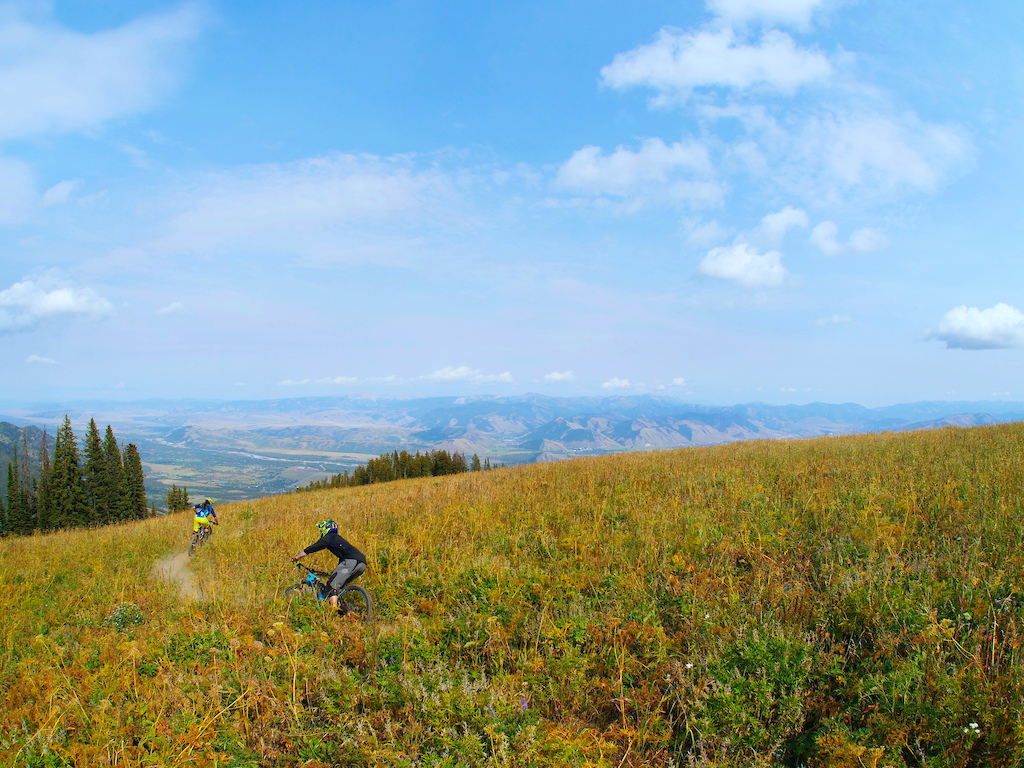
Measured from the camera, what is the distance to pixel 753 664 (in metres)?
4.14

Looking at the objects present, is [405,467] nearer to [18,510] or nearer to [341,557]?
[18,510]

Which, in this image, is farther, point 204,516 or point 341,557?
point 204,516

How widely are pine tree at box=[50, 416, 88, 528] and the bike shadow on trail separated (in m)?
54.9

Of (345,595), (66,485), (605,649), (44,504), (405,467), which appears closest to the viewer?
(605,649)

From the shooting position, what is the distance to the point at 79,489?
52.9 metres

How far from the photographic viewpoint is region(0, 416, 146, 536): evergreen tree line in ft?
170

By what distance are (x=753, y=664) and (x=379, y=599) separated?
500 cm

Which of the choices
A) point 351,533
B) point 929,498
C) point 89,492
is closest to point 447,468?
point 89,492

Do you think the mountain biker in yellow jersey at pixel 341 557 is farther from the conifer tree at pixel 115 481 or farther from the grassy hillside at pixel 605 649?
the conifer tree at pixel 115 481

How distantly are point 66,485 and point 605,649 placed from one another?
2785 inches

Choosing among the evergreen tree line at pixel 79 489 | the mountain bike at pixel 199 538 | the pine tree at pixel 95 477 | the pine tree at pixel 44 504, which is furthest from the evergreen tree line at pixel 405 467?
the mountain bike at pixel 199 538

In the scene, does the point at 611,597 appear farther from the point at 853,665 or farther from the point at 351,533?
the point at 351,533

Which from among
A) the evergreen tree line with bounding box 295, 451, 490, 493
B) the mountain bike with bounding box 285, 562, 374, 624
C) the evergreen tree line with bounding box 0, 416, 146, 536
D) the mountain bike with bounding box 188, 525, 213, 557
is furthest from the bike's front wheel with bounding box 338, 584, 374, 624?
the evergreen tree line with bounding box 0, 416, 146, 536

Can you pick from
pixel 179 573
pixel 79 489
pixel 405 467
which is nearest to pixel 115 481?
pixel 79 489
